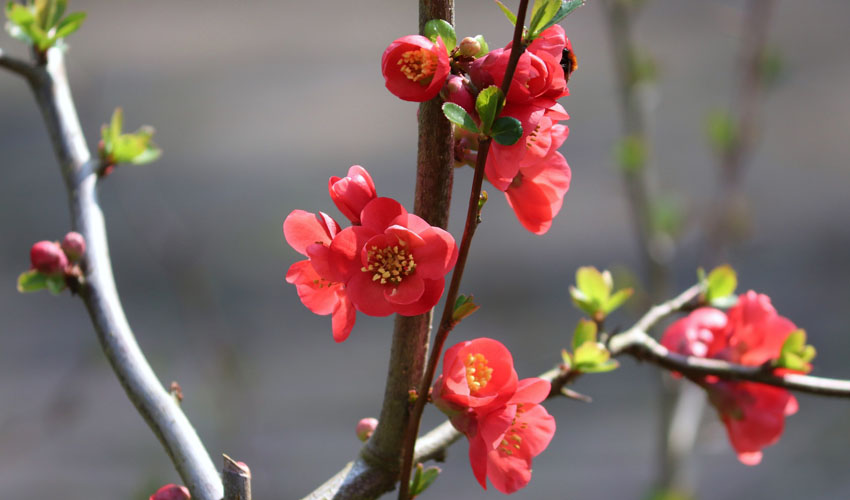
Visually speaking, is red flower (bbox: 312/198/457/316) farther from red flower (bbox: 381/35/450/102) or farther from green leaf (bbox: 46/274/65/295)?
green leaf (bbox: 46/274/65/295)

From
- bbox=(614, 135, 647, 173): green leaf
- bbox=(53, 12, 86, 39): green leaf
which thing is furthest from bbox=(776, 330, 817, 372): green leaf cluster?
bbox=(614, 135, 647, 173): green leaf

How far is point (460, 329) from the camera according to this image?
81.5 inches

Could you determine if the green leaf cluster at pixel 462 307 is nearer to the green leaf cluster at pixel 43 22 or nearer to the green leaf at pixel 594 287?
the green leaf at pixel 594 287

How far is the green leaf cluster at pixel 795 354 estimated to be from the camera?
1.30ft

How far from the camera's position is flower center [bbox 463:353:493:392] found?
1.03 ft

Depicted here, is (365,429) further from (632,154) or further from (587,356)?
(632,154)

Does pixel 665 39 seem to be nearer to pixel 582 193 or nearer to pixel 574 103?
pixel 574 103

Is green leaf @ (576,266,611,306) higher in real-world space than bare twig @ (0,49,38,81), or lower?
lower

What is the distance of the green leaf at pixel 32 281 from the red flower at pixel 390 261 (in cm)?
18

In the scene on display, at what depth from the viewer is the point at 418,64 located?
0.28m

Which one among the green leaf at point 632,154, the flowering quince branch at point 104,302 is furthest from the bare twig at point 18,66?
the green leaf at point 632,154

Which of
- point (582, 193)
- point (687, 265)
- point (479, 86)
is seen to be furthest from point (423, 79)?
point (582, 193)

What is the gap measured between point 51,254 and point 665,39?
299 cm

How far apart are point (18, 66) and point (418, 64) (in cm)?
27
